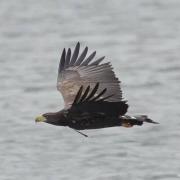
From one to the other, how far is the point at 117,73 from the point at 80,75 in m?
Answer: 5.18

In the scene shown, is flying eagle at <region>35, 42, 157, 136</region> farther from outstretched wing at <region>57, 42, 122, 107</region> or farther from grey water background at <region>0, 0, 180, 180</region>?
grey water background at <region>0, 0, 180, 180</region>

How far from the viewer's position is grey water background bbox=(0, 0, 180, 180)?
1580 centimetres

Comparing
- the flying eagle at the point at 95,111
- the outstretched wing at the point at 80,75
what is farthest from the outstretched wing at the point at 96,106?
the outstretched wing at the point at 80,75

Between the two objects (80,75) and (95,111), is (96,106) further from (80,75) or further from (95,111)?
(80,75)

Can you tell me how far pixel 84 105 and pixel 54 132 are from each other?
5.15 meters

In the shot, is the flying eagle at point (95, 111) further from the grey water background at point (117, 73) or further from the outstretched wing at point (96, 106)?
the grey water background at point (117, 73)

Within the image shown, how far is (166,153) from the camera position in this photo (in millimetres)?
16062

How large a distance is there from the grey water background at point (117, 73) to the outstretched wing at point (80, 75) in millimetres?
1830

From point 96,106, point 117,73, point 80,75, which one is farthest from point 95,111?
point 117,73

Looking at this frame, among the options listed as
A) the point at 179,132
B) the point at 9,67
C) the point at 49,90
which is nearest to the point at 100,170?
the point at 179,132

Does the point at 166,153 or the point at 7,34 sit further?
the point at 7,34

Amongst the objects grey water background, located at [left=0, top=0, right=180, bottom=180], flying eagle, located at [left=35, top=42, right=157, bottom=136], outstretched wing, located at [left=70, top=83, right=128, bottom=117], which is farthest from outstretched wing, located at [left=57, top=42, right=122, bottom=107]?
grey water background, located at [left=0, top=0, right=180, bottom=180]

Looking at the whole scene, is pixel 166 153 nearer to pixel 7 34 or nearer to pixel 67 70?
pixel 67 70

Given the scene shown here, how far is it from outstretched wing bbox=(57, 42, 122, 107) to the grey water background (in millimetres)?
1830
